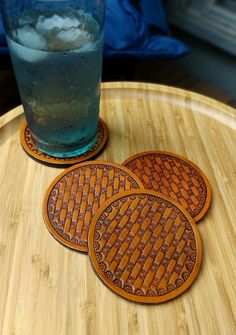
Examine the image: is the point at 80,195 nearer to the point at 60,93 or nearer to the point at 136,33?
the point at 60,93

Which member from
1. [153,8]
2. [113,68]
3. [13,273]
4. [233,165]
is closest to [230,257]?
[233,165]

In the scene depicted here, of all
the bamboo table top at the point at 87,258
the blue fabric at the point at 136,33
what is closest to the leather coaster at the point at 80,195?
the bamboo table top at the point at 87,258

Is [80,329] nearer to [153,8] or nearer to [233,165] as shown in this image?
[233,165]

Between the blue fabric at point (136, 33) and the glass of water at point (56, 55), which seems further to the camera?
the blue fabric at point (136, 33)

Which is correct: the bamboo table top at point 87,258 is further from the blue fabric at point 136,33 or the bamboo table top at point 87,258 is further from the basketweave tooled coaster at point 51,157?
the blue fabric at point 136,33

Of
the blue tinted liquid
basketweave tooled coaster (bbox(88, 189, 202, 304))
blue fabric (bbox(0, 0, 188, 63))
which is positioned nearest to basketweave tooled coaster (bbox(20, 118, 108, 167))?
the blue tinted liquid

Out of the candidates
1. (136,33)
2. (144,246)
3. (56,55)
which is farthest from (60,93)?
(136,33)
